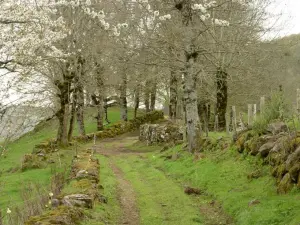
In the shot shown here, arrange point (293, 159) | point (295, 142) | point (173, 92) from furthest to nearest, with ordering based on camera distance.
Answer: point (173, 92)
point (295, 142)
point (293, 159)

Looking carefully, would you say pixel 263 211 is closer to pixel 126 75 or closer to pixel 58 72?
pixel 58 72

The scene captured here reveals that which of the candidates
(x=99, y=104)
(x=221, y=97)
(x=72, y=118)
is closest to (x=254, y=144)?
(x=221, y=97)

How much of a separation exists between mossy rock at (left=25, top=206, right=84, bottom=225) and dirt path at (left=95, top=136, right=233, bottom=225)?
1.94 meters

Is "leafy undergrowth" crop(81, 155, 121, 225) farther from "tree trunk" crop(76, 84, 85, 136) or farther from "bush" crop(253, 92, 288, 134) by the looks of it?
"tree trunk" crop(76, 84, 85, 136)

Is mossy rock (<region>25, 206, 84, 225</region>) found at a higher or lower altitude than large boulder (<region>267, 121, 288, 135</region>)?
lower

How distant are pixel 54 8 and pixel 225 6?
454 inches

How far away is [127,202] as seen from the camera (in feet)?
45.4

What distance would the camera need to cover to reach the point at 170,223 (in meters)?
11.4

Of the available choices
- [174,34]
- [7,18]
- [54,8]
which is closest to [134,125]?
[54,8]

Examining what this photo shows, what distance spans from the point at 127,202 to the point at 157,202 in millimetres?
987

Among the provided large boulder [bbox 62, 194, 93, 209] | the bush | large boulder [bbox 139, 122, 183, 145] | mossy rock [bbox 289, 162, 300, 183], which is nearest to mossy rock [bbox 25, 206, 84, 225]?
large boulder [bbox 62, 194, 93, 209]

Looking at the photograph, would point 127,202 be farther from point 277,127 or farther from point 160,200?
point 277,127

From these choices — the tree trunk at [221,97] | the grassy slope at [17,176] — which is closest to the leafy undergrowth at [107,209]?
the grassy slope at [17,176]

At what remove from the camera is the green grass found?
38.7 feet
